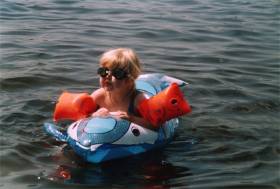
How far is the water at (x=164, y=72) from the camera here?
488 centimetres

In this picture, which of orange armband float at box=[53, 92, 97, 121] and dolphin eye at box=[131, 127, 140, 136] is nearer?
dolphin eye at box=[131, 127, 140, 136]

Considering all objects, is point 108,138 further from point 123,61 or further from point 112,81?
point 123,61

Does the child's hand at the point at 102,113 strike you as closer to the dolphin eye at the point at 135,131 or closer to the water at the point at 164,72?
the dolphin eye at the point at 135,131

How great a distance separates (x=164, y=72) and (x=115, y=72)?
354cm

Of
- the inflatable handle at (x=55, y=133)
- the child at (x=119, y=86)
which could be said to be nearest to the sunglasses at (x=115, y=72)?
the child at (x=119, y=86)

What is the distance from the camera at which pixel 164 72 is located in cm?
862

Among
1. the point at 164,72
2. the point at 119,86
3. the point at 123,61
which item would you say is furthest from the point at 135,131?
the point at 164,72

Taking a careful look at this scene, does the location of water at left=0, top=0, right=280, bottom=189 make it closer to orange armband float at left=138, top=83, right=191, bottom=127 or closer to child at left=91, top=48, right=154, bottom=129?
orange armband float at left=138, top=83, right=191, bottom=127

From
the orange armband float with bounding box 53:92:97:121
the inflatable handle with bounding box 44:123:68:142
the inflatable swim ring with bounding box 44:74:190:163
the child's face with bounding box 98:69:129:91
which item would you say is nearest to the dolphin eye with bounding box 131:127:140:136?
the inflatable swim ring with bounding box 44:74:190:163

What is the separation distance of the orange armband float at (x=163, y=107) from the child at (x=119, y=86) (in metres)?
0.09

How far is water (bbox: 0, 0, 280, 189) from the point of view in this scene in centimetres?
488

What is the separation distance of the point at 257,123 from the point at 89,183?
2507 millimetres

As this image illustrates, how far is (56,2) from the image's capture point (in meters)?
15.7

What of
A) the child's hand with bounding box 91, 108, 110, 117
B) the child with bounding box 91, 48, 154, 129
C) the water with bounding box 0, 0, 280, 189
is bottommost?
the water with bounding box 0, 0, 280, 189
